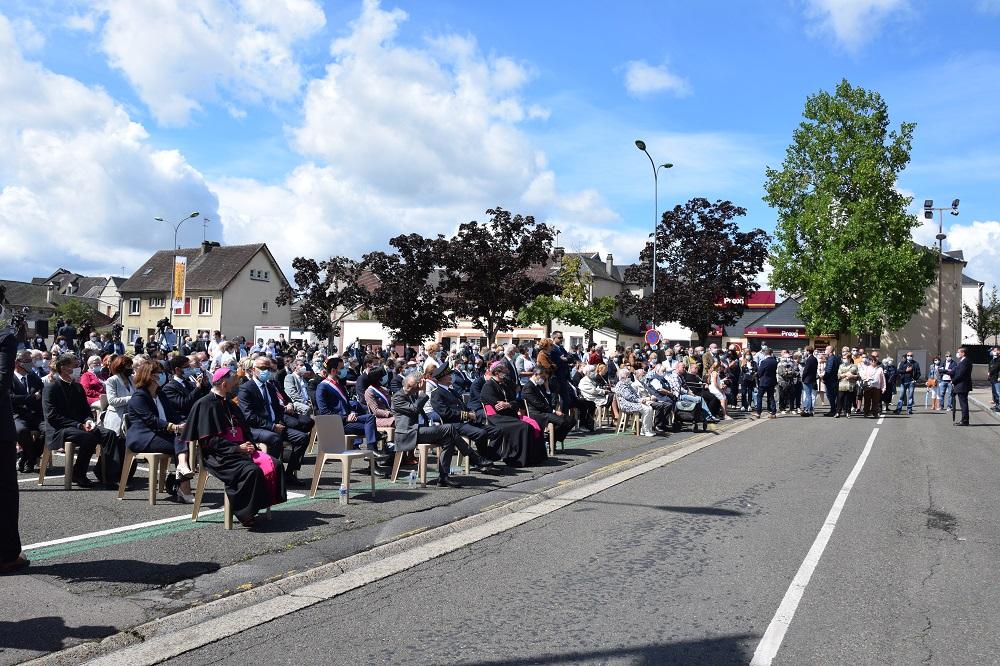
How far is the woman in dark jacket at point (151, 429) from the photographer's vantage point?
851 cm

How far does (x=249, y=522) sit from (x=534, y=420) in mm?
5841

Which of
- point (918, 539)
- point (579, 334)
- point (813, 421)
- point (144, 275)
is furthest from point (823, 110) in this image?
point (144, 275)

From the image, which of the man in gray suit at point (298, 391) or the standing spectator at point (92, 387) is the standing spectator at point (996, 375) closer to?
the man in gray suit at point (298, 391)

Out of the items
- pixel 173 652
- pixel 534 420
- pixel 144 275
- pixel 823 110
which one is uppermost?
pixel 823 110

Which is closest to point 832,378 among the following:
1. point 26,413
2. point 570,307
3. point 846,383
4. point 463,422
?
point 846,383

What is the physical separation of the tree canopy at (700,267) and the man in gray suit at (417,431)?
4037 centimetres

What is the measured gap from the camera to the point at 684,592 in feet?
18.7

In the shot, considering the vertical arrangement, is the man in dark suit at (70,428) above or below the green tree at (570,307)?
below

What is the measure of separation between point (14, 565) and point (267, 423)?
4.06m

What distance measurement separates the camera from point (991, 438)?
17344mm

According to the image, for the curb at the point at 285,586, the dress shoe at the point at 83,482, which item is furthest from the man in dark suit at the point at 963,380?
the dress shoe at the point at 83,482

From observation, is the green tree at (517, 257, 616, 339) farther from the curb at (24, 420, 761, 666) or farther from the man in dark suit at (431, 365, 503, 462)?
the curb at (24, 420, 761, 666)

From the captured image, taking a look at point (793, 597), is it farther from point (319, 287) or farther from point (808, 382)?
point (319, 287)

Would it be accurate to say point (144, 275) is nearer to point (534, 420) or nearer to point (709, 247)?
point (709, 247)
